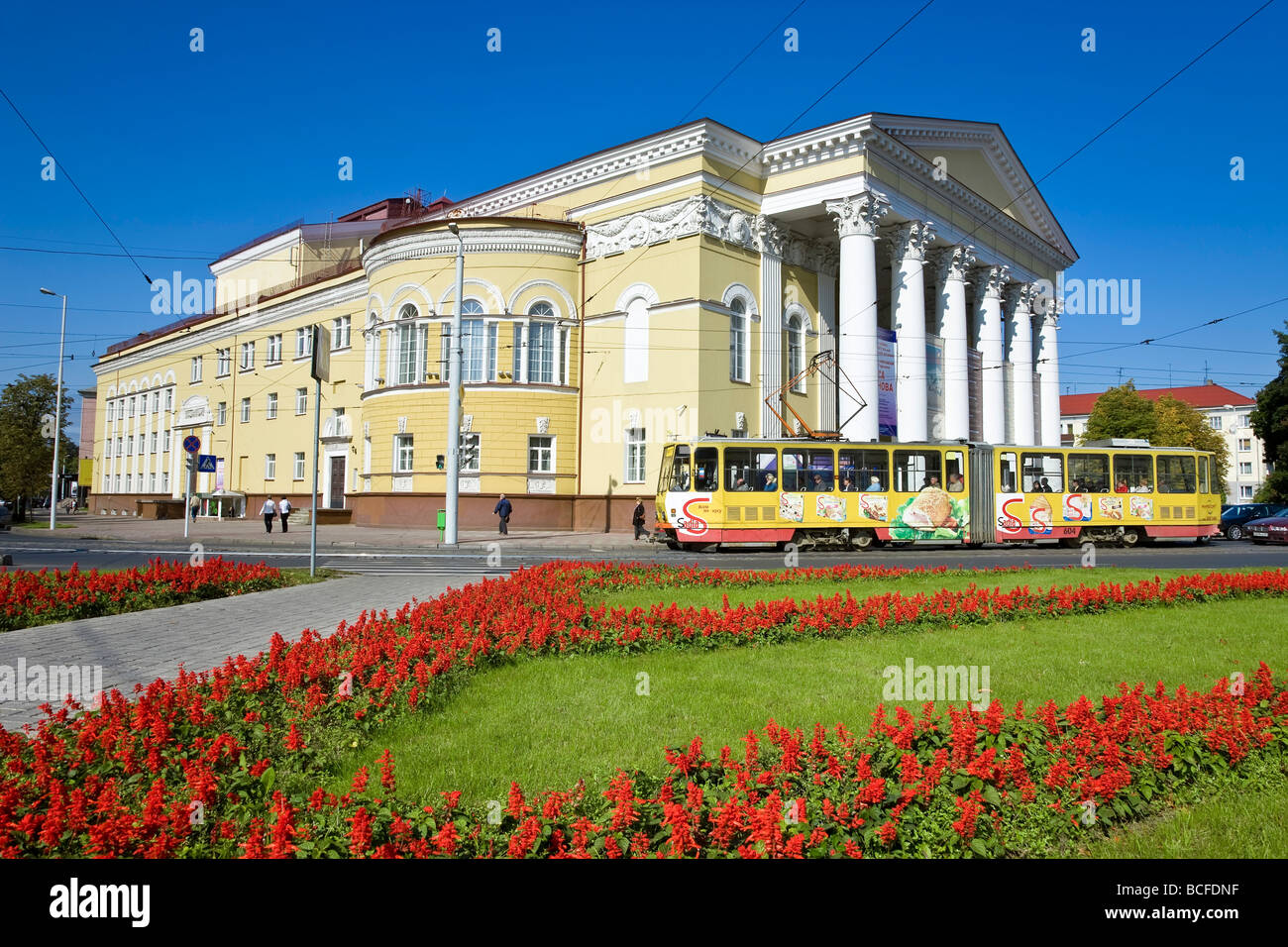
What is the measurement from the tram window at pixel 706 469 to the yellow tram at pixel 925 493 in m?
0.03

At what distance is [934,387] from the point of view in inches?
1641

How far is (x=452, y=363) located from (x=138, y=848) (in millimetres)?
26227

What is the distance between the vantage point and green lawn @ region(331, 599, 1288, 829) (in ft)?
17.0

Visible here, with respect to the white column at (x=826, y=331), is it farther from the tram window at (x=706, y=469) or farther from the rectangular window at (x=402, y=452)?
the rectangular window at (x=402, y=452)

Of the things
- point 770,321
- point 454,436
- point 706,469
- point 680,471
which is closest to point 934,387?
point 770,321

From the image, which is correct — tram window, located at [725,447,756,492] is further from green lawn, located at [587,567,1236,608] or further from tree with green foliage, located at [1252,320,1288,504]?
tree with green foliage, located at [1252,320,1288,504]

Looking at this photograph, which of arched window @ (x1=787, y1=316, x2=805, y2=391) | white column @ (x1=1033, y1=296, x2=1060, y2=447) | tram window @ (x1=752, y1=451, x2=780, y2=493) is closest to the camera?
tram window @ (x1=752, y1=451, x2=780, y2=493)

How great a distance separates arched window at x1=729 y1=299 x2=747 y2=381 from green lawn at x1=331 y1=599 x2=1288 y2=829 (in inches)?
975

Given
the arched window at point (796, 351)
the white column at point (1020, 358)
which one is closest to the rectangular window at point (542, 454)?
the arched window at point (796, 351)

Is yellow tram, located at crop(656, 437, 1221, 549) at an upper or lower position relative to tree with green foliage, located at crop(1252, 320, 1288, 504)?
lower

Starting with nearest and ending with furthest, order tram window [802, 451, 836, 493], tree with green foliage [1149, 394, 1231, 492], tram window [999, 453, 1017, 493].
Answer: tram window [802, 451, 836, 493] → tram window [999, 453, 1017, 493] → tree with green foliage [1149, 394, 1231, 492]

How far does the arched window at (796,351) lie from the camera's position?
3753 centimetres

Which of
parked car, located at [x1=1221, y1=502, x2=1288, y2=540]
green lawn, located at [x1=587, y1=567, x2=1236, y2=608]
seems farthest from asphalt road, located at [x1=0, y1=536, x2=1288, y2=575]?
parked car, located at [x1=1221, y1=502, x2=1288, y2=540]

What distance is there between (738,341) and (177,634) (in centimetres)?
2796
